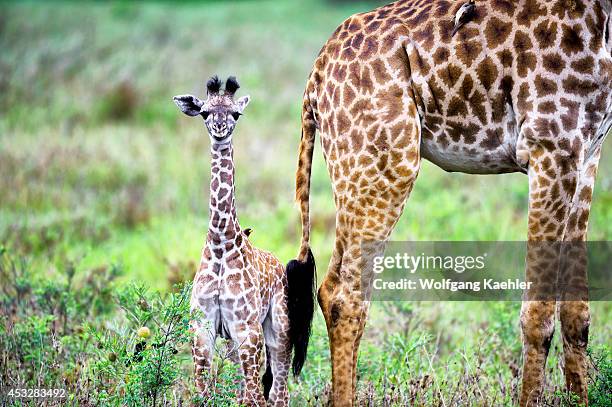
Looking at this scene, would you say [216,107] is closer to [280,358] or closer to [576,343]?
[280,358]

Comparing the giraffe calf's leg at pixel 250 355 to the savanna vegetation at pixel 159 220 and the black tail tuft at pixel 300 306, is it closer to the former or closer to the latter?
the savanna vegetation at pixel 159 220

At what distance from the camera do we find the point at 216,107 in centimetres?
504

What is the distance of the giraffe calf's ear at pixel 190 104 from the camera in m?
5.07

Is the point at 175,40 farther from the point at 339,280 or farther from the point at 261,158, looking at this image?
the point at 339,280

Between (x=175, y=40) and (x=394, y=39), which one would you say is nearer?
(x=394, y=39)

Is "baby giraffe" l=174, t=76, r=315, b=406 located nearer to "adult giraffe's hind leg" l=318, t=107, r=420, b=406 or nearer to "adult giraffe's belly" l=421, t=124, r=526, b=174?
"adult giraffe's hind leg" l=318, t=107, r=420, b=406

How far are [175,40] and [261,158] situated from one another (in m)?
8.84

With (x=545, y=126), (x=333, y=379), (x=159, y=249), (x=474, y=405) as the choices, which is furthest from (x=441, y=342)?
(x=159, y=249)

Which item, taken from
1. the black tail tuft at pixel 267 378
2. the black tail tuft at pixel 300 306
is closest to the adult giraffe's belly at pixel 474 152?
the black tail tuft at pixel 300 306

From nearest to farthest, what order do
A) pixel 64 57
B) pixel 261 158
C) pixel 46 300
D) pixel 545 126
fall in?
→ pixel 545 126 < pixel 46 300 < pixel 261 158 < pixel 64 57

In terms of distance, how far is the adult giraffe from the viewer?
15.9 feet

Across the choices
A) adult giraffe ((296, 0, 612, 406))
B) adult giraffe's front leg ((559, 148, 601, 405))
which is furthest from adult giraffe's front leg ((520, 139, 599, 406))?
adult giraffe's front leg ((559, 148, 601, 405))

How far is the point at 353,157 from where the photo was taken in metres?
5.10

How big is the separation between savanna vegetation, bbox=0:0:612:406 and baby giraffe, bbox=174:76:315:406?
0.58 ft
